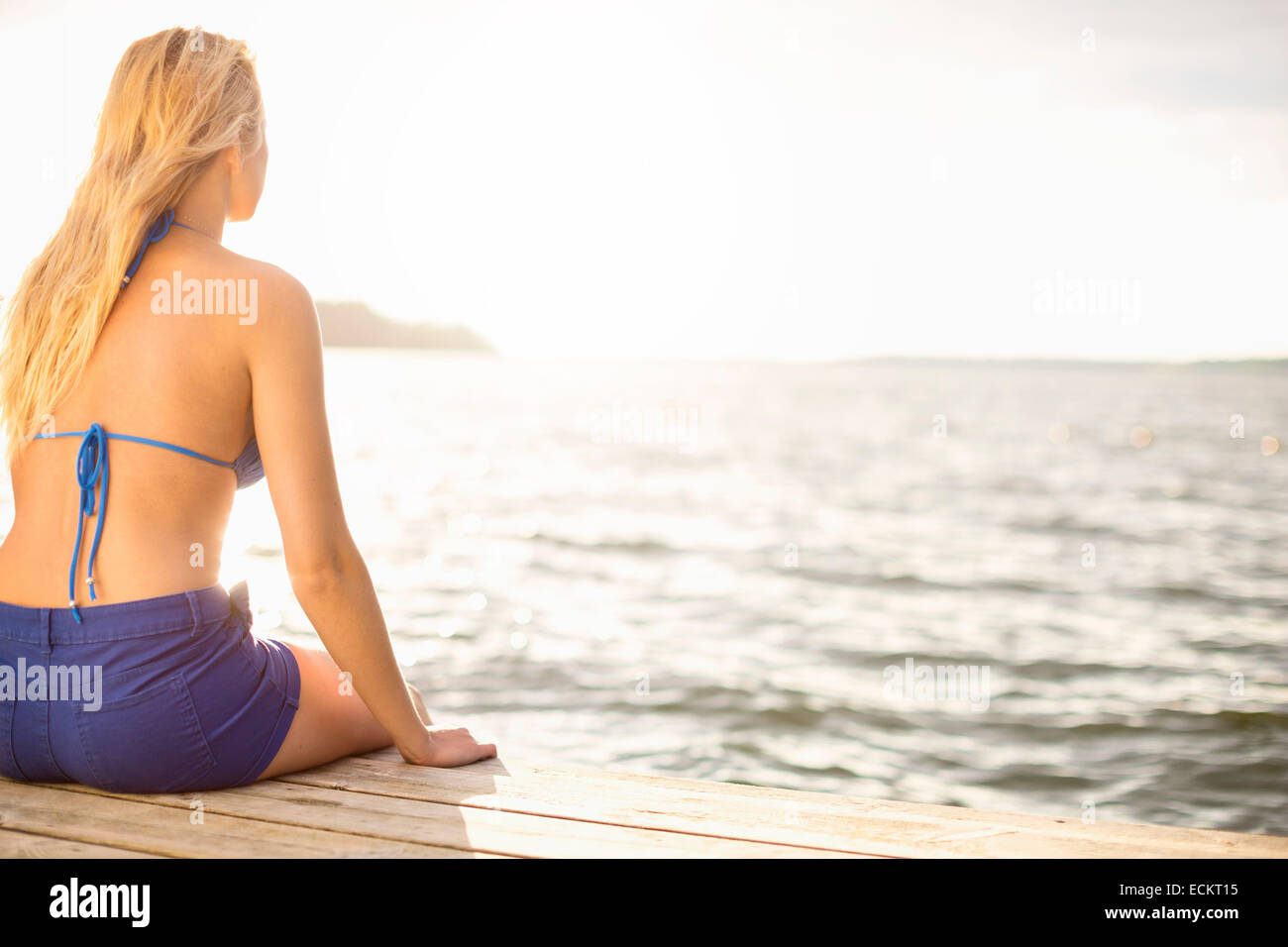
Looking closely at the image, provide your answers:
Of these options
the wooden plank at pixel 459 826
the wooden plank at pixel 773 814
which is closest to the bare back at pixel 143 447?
the wooden plank at pixel 459 826

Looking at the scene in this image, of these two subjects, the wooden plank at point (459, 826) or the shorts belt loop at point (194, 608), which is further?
the shorts belt loop at point (194, 608)

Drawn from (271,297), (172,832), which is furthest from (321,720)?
(271,297)

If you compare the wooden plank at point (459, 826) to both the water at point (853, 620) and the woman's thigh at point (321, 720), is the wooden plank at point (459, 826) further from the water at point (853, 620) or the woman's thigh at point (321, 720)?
the water at point (853, 620)

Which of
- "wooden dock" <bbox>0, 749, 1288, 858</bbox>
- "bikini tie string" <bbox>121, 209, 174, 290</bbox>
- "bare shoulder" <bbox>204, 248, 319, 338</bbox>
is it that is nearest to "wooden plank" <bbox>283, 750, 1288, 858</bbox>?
"wooden dock" <bbox>0, 749, 1288, 858</bbox>

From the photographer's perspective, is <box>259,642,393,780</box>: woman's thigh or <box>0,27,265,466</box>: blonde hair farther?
<box>259,642,393,780</box>: woman's thigh

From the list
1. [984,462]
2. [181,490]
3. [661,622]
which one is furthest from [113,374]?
[984,462]

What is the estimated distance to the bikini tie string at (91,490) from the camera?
2.04 metres

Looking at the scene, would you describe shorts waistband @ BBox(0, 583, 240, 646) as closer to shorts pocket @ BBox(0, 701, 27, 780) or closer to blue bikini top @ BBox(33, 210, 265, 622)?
blue bikini top @ BBox(33, 210, 265, 622)

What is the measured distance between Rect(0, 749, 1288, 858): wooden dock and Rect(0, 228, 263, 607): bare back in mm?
444

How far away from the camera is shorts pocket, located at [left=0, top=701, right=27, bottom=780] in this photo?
83.1 inches

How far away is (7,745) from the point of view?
7.16 feet

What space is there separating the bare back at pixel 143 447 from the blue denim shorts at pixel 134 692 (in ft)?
0.17

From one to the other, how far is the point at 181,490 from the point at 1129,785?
591 centimetres
